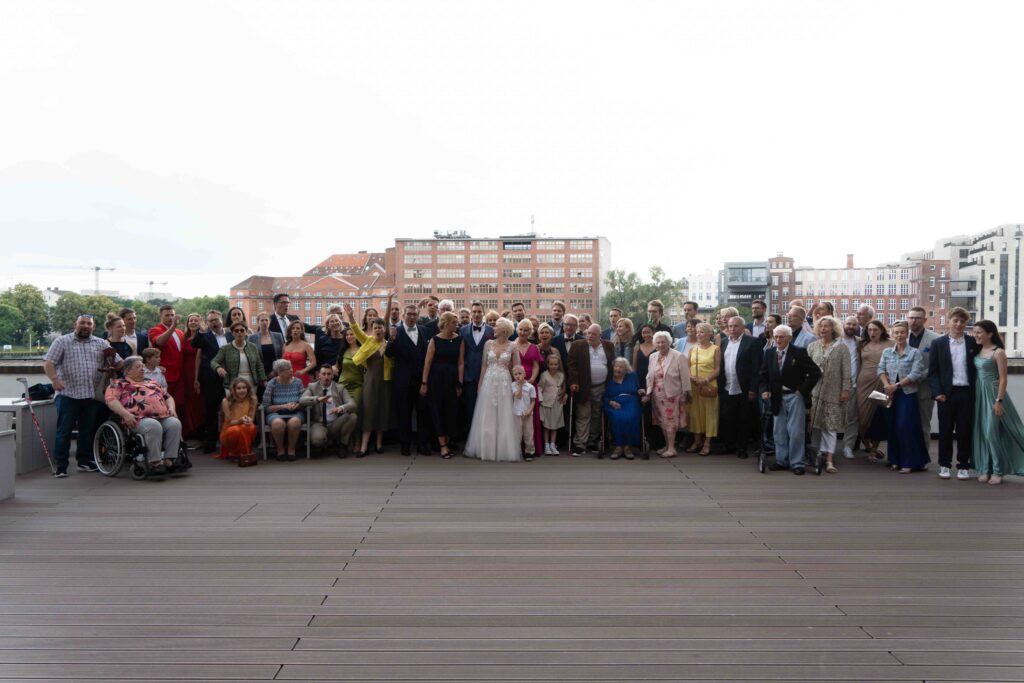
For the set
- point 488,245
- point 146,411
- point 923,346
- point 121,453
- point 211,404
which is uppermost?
point 488,245

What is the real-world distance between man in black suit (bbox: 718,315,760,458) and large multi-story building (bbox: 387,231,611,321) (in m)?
111

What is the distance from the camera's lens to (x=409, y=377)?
8383 mm

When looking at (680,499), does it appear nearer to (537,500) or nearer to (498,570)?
(537,500)

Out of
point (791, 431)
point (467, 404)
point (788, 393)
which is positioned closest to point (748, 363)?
point (788, 393)

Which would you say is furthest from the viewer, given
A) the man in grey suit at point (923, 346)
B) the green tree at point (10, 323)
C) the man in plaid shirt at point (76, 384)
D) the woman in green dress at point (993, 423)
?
the green tree at point (10, 323)

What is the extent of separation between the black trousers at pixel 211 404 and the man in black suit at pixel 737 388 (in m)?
5.37

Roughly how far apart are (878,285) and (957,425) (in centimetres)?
11295

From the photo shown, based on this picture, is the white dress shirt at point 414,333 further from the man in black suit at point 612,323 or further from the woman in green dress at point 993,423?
the woman in green dress at point 993,423

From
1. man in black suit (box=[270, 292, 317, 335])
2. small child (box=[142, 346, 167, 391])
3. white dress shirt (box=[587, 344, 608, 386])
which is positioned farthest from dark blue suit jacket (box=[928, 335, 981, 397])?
small child (box=[142, 346, 167, 391])

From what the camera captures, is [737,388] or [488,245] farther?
[488,245]

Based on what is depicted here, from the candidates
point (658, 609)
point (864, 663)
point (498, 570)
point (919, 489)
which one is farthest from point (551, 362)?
point (864, 663)

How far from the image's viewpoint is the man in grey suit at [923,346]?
7730 mm

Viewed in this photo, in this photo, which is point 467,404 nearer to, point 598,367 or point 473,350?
point 473,350

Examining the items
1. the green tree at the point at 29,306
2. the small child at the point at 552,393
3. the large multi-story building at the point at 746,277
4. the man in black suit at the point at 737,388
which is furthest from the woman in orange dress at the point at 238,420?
the large multi-story building at the point at 746,277
